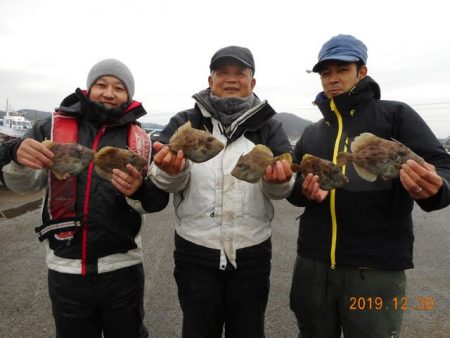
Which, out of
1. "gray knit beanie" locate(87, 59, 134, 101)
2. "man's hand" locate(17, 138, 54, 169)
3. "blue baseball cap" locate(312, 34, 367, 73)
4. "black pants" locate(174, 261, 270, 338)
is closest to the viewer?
"man's hand" locate(17, 138, 54, 169)

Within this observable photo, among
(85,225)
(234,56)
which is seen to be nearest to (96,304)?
(85,225)

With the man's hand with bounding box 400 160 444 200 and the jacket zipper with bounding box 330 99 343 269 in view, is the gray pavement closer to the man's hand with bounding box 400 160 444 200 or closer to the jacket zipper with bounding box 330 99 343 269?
the jacket zipper with bounding box 330 99 343 269

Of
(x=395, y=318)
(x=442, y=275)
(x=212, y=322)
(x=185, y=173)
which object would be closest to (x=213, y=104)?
(x=185, y=173)

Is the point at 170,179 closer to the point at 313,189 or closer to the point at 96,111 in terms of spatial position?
the point at 96,111

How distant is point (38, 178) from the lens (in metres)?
3.37

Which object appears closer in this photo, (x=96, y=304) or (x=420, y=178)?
(x=420, y=178)

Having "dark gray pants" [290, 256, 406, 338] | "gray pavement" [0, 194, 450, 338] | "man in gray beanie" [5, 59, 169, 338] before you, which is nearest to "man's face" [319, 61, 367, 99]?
"dark gray pants" [290, 256, 406, 338]

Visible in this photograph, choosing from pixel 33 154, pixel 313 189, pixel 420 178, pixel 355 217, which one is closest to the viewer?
pixel 420 178

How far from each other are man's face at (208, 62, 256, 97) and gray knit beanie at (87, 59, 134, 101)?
3.16 ft

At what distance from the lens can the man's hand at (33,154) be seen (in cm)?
294

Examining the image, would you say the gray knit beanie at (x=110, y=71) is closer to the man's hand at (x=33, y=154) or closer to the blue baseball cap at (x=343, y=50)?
the man's hand at (x=33, y=154)

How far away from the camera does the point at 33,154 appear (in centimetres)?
295

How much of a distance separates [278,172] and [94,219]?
5.88 feet

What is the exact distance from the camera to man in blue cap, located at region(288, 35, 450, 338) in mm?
3096
